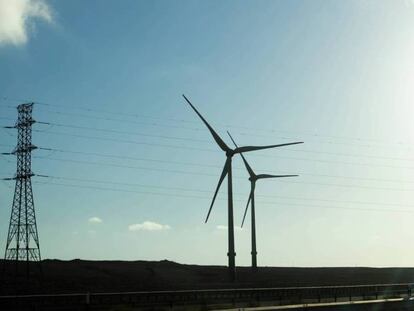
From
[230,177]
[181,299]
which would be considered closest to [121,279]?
[230,177]

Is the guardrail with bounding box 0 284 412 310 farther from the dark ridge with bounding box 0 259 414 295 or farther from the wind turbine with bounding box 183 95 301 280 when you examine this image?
the wind turbine with bounding box 183 95 301 280

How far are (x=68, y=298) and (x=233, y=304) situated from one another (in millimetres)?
11420

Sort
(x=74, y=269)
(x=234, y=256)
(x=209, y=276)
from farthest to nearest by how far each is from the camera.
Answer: (x=209, y=276)
(x=74, y=269)
(x=234, y=256)

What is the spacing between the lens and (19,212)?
61688 millimetres

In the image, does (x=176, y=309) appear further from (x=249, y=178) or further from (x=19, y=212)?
(x=249, y=178)

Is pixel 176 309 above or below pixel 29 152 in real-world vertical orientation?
below

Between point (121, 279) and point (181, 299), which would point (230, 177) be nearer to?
point (121, 279)

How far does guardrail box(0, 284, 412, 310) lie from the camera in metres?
36.9

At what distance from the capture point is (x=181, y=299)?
44375mm

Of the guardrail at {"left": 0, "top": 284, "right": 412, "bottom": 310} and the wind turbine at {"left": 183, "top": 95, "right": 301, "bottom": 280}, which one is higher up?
the wind turbine at {"left": 183, "top": 95, "right": 301, "bottom": 280}

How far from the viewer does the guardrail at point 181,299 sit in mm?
36875

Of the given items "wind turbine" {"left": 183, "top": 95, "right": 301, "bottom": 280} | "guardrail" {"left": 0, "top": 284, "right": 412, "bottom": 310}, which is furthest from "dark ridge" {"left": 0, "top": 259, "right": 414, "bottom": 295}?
"guardrail" {"left": 0, "top": 284, "right": 412, "bottom": 310}

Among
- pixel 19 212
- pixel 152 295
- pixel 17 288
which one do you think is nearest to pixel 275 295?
pixel 152 295

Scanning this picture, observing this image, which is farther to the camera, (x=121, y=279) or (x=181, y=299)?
(x=121, y=279)
